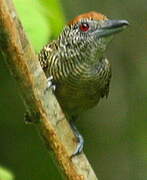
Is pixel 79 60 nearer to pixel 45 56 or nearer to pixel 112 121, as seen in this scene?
pixel 45 56

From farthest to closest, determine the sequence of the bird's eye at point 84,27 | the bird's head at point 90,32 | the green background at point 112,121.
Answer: the green background at point 112,121
the bird's eye at point 84,27
the bird's head at point 90,32

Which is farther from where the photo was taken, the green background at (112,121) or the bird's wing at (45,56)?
the green background at (112,121)

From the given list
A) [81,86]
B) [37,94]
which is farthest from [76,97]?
[37,94]

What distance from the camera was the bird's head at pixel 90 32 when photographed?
375 cm

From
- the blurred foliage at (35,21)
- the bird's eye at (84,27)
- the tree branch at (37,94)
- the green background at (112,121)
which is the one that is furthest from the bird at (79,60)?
the blurred foliage at (35,21)

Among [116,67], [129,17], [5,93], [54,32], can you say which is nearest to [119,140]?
[116,67]

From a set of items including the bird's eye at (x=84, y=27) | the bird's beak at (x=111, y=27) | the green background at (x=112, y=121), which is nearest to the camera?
the bird's beak at (x=111, y=27)

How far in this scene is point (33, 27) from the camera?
284cm

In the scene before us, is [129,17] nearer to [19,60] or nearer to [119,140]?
[119,140]

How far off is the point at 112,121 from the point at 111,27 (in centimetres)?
188

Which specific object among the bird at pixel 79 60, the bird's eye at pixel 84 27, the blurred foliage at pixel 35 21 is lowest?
the bird at pixel 79 60

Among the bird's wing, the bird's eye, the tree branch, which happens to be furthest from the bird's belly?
the tree branch

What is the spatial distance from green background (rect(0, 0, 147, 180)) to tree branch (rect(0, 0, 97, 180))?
875 mm

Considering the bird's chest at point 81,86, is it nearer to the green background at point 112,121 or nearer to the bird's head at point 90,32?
the bird's head at point 90,32
